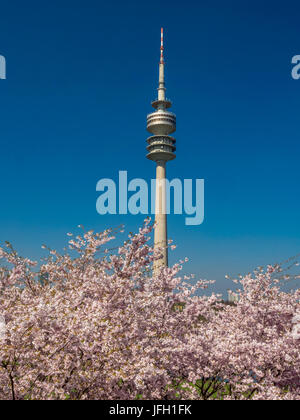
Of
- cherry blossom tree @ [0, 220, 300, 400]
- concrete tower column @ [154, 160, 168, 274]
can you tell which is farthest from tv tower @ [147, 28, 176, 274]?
cherry blossom tree @ [0, 220, 300, 400]

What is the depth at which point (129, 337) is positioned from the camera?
400 inches

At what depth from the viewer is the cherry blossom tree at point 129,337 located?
799 centimetres

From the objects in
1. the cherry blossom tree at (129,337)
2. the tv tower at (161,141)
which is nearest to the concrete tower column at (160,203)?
the tv tower at (161,141)

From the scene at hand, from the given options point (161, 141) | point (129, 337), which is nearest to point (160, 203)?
point (161, 141)

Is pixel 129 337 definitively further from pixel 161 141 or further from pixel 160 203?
pixel 161 141

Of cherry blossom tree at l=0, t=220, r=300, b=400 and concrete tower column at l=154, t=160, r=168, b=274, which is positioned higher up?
concrete tower column at l=154, t=160, r=168, b=274

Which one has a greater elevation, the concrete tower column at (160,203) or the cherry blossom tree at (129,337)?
the concrete tower column at (160,203)

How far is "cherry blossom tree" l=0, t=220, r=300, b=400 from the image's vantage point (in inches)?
314

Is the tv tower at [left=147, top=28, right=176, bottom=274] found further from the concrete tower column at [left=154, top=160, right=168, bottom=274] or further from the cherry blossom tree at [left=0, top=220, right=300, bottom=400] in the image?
the cherry blossom tree at [left=0, top=220, right=300, bottom=400]

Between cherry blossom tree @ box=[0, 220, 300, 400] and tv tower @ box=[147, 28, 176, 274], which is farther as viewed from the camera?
tv tower @ box=[147, 28, 176, 274]

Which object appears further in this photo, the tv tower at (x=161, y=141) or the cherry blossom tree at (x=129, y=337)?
the tv tower at (x=161, y=141)

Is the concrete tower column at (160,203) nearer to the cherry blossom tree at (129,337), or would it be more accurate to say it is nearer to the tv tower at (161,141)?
the tv tower at (161,141)
